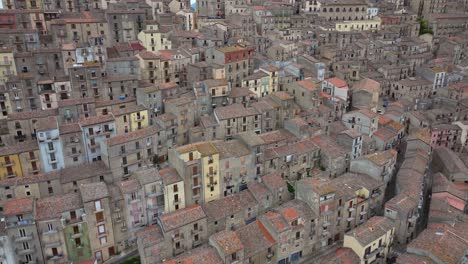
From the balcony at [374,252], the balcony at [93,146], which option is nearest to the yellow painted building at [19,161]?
the balcony at [93,146]

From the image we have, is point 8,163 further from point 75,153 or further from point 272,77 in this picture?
point 272,77

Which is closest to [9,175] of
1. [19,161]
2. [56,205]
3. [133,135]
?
[19,161]

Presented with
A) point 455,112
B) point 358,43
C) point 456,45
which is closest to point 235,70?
point 358,43

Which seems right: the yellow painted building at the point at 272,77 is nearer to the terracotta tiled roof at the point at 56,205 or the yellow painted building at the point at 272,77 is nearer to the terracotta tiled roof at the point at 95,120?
the terracotta tiled roof at the point at 95,120

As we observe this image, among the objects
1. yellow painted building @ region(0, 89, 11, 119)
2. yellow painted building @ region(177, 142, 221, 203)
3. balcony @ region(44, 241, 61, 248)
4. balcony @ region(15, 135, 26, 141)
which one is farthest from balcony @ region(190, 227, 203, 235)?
yellow painted building @ region(0, 89, 11, 119)

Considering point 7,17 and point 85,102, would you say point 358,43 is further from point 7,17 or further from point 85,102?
point 7,17

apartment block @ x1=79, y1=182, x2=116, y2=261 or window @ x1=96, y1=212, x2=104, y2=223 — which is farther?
window @ x1=96, y1=212, x2=104, y2=223

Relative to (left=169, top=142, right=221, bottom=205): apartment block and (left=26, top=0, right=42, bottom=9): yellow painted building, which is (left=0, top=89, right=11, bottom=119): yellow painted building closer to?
(left=169, top=142, right=221, bottom=205): apartment block
